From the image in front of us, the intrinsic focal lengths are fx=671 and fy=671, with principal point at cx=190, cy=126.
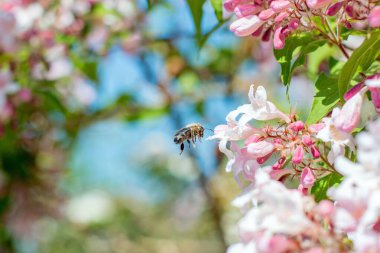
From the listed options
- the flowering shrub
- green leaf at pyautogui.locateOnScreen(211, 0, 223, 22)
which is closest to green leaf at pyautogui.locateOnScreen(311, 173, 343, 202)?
the flowering shrub

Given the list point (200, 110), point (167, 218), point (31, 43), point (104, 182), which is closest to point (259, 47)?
point (200, 110)

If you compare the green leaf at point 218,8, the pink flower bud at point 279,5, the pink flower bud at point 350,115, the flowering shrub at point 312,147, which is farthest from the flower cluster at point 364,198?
the green leaf at point 218,8

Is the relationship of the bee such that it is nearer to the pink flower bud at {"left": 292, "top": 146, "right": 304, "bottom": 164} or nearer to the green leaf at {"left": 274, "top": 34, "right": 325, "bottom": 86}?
the green leaf at {"left": 274, "top": 34, "right": 325, "bottom": 86}

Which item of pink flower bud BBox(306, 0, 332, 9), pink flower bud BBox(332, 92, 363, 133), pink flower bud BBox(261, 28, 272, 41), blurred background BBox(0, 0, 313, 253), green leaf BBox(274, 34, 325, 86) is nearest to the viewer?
pink flower bud BBox(332, 92, 363, 133)

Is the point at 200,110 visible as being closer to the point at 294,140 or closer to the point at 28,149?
the point at 28,149

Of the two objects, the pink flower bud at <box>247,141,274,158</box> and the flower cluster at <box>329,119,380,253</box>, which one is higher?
the pink flower bud at <box>247,141,274,158</box>

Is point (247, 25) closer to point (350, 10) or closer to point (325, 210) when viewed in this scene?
point (350, 10)
